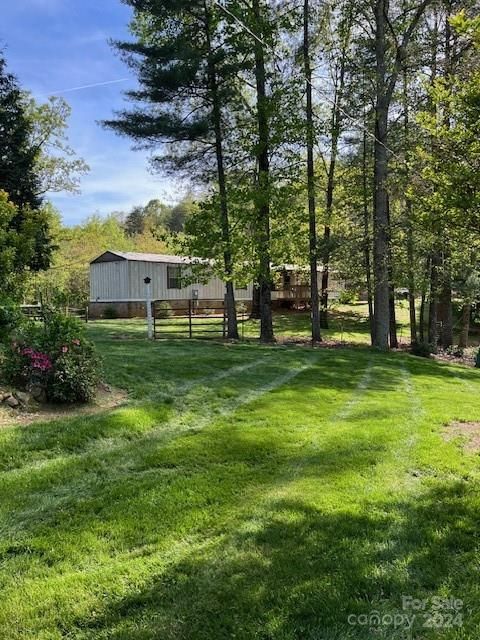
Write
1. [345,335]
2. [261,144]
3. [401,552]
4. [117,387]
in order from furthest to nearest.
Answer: [345,335], [261,144], [117,387], [401,552]

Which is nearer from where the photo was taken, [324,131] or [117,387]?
[117,387]

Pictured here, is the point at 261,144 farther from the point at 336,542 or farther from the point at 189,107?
the point at 336,542

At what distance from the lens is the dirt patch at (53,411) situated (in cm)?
454

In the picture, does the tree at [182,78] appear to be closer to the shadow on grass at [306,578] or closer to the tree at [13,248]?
the tree at [13,248]

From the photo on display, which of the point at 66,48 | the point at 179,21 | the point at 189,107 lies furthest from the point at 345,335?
the point at 66,48

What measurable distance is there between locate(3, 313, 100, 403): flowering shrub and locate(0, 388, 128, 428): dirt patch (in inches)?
4.4

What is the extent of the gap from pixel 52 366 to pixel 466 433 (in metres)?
4.23

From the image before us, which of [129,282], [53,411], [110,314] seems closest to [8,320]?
[53,411]

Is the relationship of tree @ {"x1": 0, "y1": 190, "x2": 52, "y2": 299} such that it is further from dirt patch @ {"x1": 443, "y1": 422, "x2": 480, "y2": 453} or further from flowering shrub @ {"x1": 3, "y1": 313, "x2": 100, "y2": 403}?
dirt patch @ {"x1": 443, "y1": 422, "x2": 480, "y2": 453}

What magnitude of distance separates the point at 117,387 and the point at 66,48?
4.89m

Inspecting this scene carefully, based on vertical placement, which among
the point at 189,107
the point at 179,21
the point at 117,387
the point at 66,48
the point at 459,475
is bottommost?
the point at 459,475

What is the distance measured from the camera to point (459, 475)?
3.93 meters

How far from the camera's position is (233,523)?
3.00 metres

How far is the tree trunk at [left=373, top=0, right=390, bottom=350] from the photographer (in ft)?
41.4
